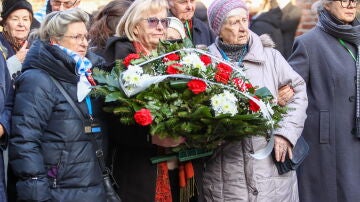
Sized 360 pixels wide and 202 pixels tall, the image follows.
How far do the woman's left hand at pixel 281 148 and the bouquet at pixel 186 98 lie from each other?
49 centimetres

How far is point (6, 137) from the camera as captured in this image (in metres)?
4.28

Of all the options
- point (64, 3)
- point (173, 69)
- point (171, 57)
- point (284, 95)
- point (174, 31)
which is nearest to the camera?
point (173, 69)

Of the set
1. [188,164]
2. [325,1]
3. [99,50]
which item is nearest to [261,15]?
[325,1]

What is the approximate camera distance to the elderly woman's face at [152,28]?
4.80 metres

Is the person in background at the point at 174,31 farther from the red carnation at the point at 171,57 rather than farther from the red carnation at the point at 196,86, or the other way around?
the red carnation at the point at 196,86

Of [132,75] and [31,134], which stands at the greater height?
[132,75]

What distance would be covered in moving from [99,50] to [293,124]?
152cm

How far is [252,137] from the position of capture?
4.77 meters

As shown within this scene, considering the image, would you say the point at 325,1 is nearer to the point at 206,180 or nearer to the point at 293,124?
the point at 293,124

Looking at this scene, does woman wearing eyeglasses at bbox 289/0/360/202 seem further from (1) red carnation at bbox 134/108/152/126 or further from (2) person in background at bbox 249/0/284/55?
(2) person in background at bbox 249/0/284/55

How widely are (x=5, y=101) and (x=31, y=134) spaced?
34 cm

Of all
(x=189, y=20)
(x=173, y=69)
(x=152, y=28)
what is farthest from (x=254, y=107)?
(x=189, y=20)

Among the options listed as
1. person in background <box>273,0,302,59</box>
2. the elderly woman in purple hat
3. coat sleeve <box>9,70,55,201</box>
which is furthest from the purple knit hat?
person in background <box>273,0,302,59</box>

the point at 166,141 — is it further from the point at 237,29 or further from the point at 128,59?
the point at 237,29
